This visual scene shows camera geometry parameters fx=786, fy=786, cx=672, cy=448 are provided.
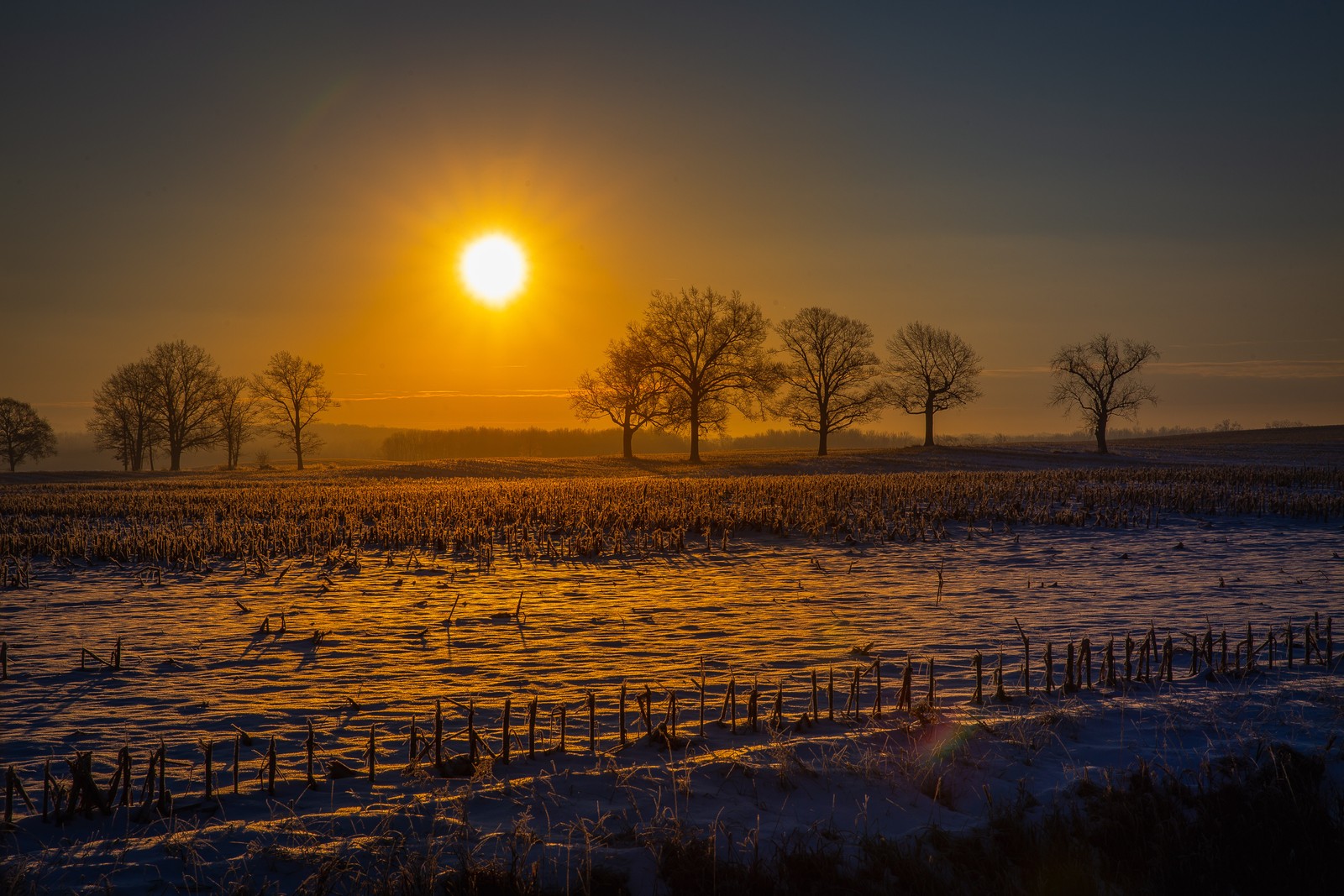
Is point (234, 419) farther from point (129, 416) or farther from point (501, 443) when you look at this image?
point (501, 443)

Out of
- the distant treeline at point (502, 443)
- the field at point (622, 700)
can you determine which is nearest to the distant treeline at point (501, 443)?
the distant treeline at point (502, 443)

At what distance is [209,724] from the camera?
20.8 feet

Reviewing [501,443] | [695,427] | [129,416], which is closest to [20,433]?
[129,416]

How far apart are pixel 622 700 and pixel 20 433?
3888 inches

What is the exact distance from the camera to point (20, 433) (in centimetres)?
7950

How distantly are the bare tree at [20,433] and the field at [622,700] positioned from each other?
271 ft

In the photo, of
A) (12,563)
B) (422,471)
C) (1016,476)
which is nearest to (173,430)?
(422,471)

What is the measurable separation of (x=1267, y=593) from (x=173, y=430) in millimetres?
79826

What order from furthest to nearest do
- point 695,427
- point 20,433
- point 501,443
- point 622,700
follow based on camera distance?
point 501,443 < point 20,433 < point 695,427 < point 622,700

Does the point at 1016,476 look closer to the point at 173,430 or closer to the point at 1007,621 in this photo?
the point at 1007,621

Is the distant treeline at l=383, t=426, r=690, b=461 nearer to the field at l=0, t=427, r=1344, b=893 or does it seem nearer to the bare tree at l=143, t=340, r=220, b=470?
the bare tree at l=143, t=340, r=220, b=470

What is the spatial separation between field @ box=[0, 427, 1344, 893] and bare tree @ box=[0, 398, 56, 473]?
8249 centimetres

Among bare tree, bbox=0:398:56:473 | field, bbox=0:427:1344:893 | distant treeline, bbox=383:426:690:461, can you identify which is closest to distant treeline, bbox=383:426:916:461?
distant treeline, bbox=383:426:690:461

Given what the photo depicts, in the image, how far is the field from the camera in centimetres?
442
